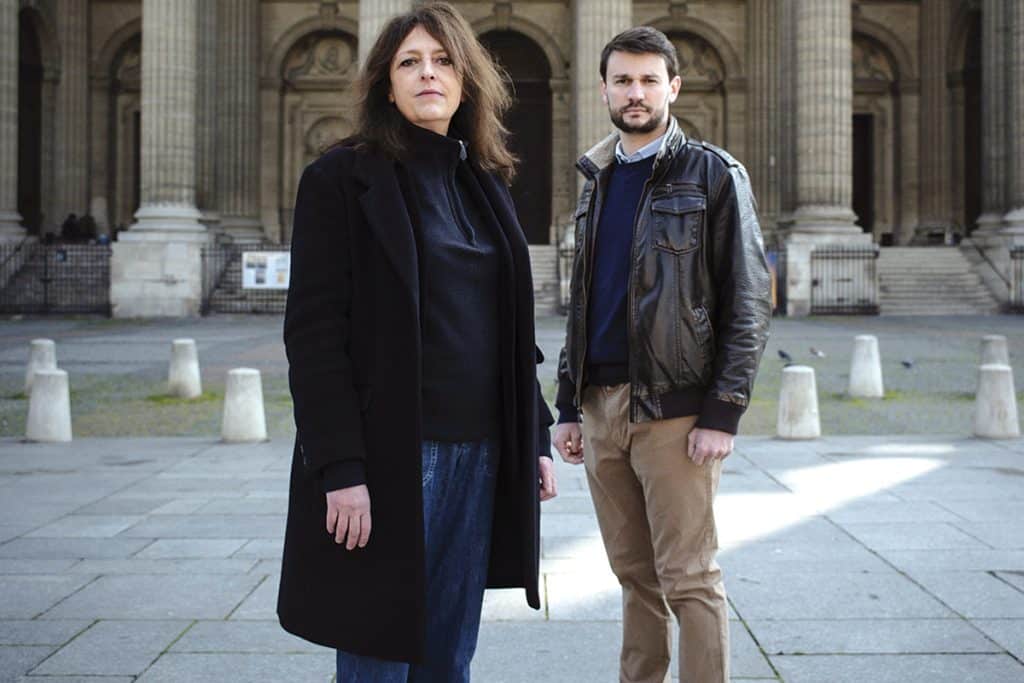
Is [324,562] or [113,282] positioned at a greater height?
[113,282]

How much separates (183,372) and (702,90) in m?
25.6

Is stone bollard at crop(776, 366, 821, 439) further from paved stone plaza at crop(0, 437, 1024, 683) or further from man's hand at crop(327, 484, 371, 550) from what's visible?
man's hand at crop(327, 484, 371, 550)

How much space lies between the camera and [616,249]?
3816mm

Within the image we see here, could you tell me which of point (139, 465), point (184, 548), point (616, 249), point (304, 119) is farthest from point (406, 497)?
point (304, 119)

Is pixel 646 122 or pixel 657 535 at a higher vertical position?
pixel 646 122

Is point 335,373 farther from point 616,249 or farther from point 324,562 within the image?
point 616,249

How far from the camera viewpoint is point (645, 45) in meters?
3.72

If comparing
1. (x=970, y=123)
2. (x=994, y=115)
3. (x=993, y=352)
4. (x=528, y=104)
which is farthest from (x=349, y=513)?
(x=970, y=123)

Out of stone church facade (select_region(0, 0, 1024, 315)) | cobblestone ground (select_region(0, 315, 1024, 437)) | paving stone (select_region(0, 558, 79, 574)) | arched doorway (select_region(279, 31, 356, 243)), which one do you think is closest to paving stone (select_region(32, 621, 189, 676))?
paving stone (select_region(0, 558, 79, 574))

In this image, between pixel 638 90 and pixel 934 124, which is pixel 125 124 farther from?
pixel 638 90

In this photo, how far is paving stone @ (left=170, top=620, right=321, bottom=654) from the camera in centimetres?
481

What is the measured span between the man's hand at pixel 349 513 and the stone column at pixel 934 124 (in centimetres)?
3446

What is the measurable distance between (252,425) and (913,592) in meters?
6.70

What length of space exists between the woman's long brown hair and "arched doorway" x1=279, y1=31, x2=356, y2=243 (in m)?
33.4
